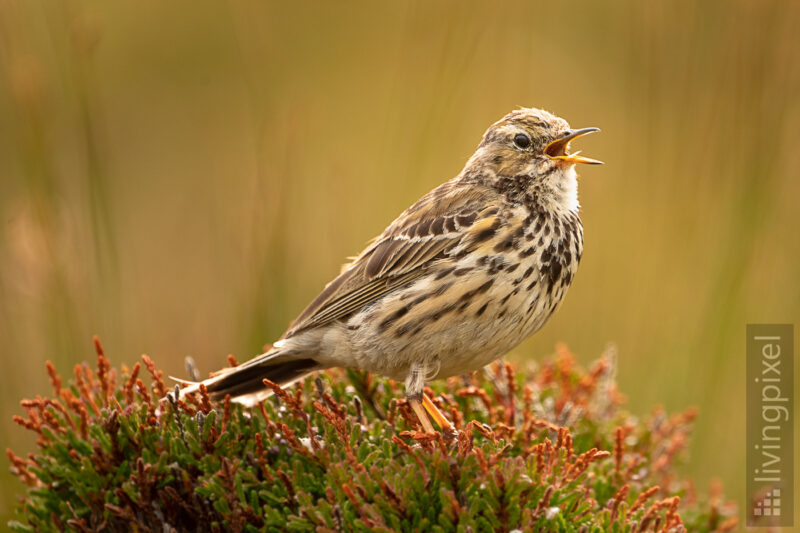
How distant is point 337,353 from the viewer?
4496 millimetres

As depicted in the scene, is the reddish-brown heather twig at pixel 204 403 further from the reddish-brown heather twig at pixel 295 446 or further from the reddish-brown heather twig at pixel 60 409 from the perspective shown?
the reddish-brown heather twig at pixel 60 409

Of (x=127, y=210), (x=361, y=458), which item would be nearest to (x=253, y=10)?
(x=127, y=210)

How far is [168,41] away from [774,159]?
670 centimetres

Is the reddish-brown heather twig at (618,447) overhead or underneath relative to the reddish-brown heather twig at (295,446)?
overhead

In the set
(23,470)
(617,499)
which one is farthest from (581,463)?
(23,470)

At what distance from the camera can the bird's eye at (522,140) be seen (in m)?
4.69

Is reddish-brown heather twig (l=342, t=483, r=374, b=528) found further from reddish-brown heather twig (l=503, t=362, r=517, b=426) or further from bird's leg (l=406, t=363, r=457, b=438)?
reddish-brown heather twig (l=503, t=362, r=517, b=426)

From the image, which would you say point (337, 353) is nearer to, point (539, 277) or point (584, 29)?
point (539, 277)

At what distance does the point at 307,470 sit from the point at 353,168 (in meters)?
5.94

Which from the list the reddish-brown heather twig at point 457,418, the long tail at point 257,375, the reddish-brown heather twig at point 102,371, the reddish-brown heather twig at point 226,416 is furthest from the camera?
the long tail at point 257,375

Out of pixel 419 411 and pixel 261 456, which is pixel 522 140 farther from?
pixel 261 456

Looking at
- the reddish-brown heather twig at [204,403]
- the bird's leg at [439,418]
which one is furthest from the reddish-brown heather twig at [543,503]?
the reddish-brown heather twig at [204,403]

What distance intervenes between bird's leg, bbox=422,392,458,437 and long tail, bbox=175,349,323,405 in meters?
0.58

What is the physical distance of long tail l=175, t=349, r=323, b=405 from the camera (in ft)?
14.2
